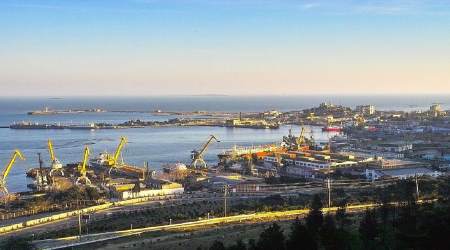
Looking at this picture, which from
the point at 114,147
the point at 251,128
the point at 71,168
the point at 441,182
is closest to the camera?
the point at 441,182

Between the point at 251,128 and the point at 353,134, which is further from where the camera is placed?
the point at 251,128

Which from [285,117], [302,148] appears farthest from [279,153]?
[285,117]

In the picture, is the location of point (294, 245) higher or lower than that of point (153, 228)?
higher

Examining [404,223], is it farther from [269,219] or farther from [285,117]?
[285,117]

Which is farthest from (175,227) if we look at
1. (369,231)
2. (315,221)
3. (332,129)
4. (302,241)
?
(332,129)

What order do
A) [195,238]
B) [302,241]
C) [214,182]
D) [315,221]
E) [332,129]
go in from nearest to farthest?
[302,241] < [315,221] < [195,238] < [214,182] < [332,129]

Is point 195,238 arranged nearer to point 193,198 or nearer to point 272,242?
point 272,242

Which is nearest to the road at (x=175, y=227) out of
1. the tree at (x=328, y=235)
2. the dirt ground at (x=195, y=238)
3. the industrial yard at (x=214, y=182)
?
the dirt ground at (x=195, y=238)

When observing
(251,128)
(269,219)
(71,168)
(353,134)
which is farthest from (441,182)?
(251,128)

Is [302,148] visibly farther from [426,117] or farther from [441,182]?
[426,117]

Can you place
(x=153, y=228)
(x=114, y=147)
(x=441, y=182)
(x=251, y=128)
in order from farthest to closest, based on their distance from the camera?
(x=251, y=128), (x=114, y=147), (x=441, y=182), (x=153, y=228)
